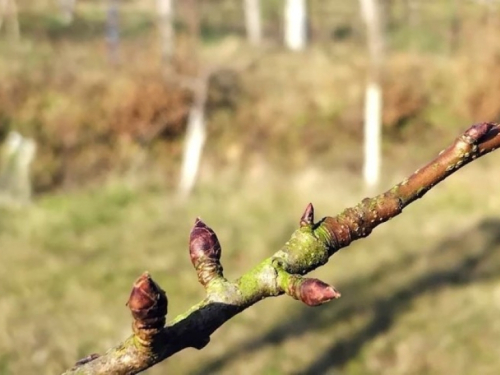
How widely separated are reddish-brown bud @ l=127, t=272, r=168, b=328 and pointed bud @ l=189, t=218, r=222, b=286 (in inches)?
4.3

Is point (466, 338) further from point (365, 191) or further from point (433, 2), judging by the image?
point (433, 2)

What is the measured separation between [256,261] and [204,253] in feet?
18.1

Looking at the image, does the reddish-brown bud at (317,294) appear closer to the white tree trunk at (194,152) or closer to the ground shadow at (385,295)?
the ground shadow at (385,295)

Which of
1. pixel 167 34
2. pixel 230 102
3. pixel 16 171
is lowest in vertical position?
pixel 16 171

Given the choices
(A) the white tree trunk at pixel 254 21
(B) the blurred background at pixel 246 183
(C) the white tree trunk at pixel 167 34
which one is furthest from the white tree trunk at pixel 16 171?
(A) the white tree trunk at pixel 254 21

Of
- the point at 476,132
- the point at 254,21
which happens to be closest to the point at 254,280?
the point at 476,132

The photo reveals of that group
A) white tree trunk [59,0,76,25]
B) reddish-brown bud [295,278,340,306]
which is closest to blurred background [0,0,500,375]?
white tree trunk [59,0,76,25]

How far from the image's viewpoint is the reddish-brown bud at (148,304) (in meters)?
0.55

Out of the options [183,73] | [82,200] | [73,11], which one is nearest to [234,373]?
[82,200]

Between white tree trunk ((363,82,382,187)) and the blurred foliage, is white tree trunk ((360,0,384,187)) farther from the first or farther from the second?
the blurred foliage

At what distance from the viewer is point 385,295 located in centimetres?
555

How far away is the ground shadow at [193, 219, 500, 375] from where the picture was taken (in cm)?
479

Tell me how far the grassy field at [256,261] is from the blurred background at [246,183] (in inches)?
0.7

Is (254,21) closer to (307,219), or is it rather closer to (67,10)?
(67,10)
